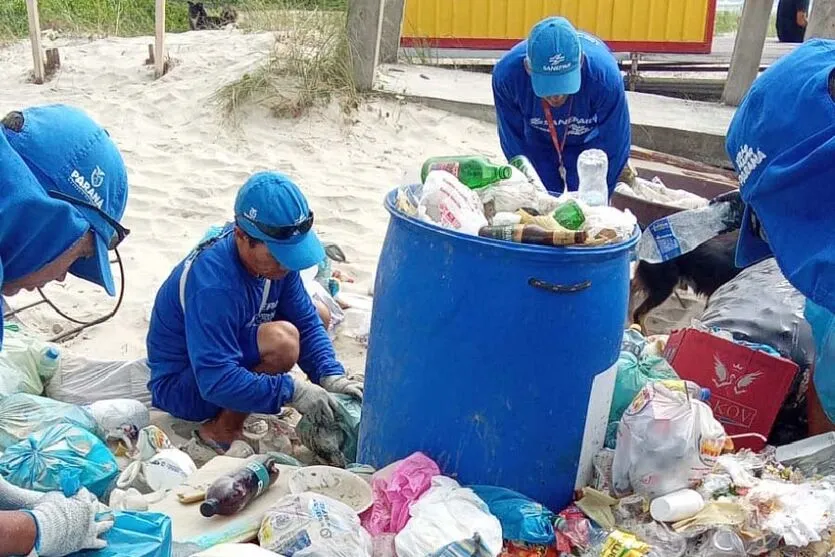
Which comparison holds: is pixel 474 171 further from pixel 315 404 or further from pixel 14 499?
pixel 14 499

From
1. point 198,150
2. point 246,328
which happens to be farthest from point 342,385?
point 198,150

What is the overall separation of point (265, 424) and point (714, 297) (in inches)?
71.0

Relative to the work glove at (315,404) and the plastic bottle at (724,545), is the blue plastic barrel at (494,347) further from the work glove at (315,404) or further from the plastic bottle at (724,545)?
the work glove at (315,404)

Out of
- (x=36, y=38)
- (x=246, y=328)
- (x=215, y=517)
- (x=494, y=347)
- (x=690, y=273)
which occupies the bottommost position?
(x=215, y=517)

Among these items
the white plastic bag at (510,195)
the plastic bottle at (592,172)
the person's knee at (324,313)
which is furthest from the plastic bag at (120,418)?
the plastic bottle at (592,172)

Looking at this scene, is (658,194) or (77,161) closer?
(77,161)

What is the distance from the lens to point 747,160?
2.16 m

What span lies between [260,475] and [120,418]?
0.83 m

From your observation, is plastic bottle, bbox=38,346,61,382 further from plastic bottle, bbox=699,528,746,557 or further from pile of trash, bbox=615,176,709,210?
pile of trash, bbox=615,176,709,210

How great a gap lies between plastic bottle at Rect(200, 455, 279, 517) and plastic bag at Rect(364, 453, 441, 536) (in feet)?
1.07

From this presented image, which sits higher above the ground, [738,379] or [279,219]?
[279,219]

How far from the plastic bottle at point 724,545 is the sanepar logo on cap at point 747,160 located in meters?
0.90

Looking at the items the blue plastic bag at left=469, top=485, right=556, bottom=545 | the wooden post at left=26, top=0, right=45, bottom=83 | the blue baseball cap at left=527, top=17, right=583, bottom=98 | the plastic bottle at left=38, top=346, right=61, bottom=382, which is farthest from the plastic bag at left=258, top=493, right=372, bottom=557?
the wooden post at left=26, top=0, right=45, bottom=83

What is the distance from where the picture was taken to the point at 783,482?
102 inches
